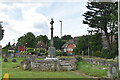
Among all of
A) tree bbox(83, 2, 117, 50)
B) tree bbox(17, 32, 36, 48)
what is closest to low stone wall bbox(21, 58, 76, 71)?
tree bbox(83, 2, 117, 50)

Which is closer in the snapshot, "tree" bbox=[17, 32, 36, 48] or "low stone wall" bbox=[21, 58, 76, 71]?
"low stone wall" bbox=[21, 58, 76, 71]

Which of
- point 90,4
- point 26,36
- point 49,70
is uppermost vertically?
point 90,4

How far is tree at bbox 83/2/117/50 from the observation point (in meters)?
40.9

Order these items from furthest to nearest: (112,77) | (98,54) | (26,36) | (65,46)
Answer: (65,46) < (26,36) < (98,54) < (112,77)

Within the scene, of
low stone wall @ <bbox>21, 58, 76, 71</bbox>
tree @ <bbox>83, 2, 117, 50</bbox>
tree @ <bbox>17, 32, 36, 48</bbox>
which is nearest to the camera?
low stone wall @ <bbox>21, 58, 76, 71</bbox>

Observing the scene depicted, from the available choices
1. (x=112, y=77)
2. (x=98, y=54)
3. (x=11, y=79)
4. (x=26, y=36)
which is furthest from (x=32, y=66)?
(x=26, y=36)

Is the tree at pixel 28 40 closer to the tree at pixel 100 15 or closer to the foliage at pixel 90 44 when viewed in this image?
the foliage at pixel 90 44

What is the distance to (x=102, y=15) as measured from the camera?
42094mm

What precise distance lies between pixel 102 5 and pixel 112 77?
1195 inches

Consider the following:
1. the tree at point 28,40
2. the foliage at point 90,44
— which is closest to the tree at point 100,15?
the foliage at point 90,44

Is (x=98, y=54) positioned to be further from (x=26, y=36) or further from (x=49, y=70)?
(x=26, y=36)

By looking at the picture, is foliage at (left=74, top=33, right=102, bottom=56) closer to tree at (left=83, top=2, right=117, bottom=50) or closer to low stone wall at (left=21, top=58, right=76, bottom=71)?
tree at (left=83, top=2, right=117, bottom=50)

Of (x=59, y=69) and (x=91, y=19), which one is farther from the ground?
(x=91, y=19)

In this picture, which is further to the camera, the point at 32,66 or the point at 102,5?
the point at 102,5
